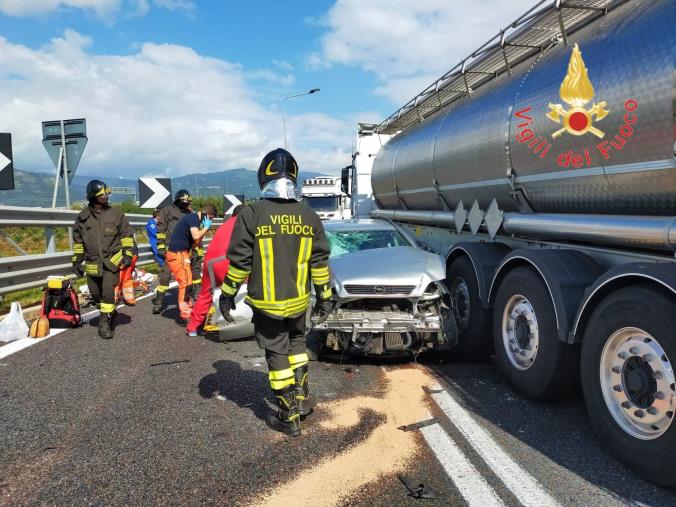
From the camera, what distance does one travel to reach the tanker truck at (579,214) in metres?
2.91

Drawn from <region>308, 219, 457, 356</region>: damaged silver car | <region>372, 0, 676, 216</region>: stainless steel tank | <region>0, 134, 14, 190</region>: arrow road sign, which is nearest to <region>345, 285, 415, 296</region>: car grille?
<region>308, 219, 457, 356</region>: damaged silver car

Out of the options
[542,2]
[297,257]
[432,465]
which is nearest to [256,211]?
[297,257]

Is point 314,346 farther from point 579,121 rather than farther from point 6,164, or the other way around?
point 6,164

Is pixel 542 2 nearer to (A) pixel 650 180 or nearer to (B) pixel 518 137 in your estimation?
(B) pixel 518 137

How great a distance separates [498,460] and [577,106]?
2.40m

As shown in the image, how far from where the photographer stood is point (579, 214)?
12.8 feet

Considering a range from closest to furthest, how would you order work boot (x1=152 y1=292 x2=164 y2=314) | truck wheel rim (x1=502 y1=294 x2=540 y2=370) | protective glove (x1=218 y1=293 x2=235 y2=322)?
protective glove (x1=218 y1=293 x2=235 y2=322)
truck wheel rim (x1=502 y1=294 x2=540 y2=370)
work boot (x1=152 y1=292 x2=164 y2=314)

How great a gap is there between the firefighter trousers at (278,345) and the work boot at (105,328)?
3.28m

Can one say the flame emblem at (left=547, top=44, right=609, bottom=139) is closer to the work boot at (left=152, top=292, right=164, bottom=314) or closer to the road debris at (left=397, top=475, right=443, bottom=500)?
the road debris at (left=397, top=475, right=443, bottom=500)

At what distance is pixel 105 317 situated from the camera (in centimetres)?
633

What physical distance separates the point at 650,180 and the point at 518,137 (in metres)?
1.45

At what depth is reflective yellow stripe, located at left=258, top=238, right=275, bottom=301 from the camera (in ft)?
11.9

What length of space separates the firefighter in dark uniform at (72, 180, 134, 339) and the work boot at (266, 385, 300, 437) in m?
3.56

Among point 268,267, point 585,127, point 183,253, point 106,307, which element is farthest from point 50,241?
point 585,127
